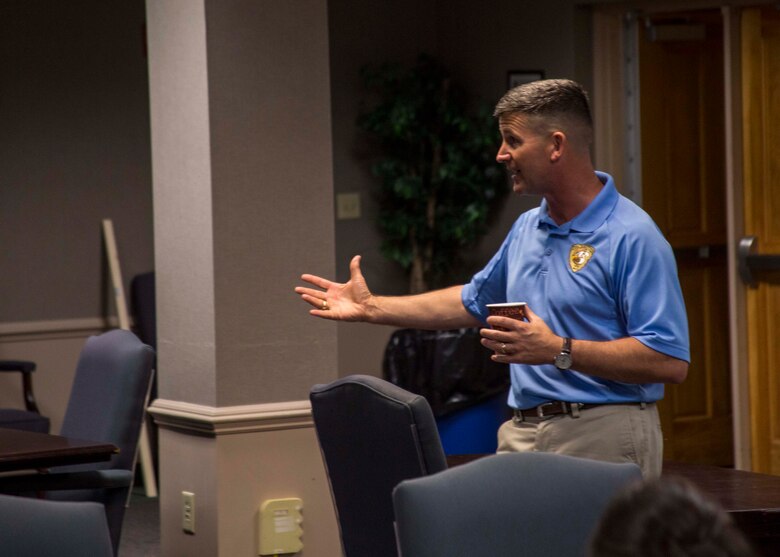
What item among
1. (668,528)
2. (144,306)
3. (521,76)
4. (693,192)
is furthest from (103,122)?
(668,528)

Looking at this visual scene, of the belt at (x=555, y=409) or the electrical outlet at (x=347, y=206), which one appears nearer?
the belt at (x=555, y=409)

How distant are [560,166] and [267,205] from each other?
4.94ft

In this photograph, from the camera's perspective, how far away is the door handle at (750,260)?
514cm

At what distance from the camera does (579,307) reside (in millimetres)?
2531

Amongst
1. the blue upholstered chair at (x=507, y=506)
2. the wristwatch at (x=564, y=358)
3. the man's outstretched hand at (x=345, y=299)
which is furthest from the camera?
the man's outstretched hand at (x=345, y=299)

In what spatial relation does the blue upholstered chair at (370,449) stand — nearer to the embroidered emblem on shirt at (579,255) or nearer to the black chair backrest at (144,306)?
the embroidered emblem on shirt at (579,255)

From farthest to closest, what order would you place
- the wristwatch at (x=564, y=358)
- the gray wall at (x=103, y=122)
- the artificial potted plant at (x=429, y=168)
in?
the gray wall at (x=103, y=122)
the artificial potted plant at (x=429, y=168)
the wristwatch at (x=564, y=358)

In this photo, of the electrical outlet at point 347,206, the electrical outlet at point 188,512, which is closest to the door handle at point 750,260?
the electrical outlet at point 347,206

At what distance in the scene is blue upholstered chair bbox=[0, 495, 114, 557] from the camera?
5.75 ft

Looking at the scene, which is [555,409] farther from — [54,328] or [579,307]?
[54,328]

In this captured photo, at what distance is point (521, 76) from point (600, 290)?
345 centimetres

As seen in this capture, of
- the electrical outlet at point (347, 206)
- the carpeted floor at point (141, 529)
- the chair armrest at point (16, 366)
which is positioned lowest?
the carpeted floor at point (141, 529)

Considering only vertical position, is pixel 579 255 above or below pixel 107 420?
above

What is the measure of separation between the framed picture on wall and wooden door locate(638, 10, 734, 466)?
45 centimetres
